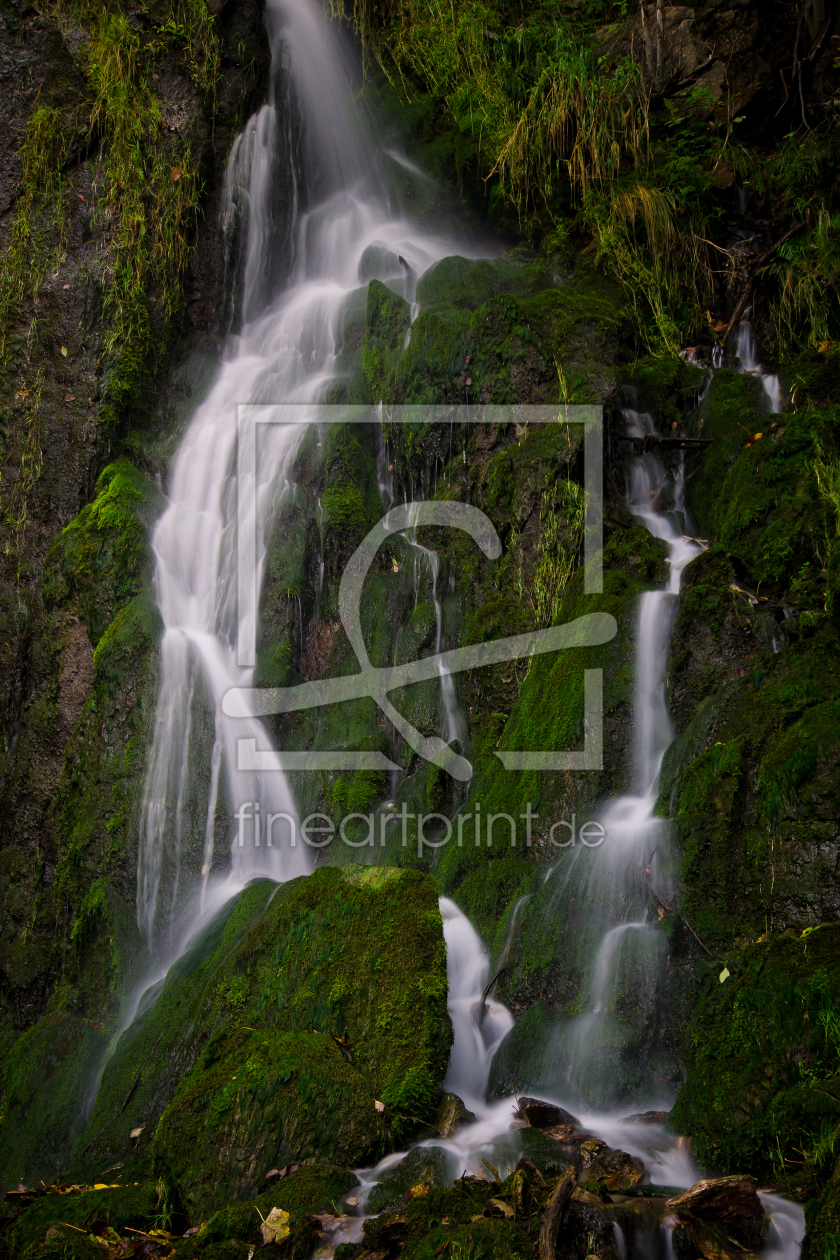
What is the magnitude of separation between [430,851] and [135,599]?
404 centimetres

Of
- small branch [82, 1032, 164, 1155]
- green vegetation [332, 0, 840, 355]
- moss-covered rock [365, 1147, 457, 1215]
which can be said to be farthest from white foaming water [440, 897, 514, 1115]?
Answer: green vegetation [332, 0, 840, 355]

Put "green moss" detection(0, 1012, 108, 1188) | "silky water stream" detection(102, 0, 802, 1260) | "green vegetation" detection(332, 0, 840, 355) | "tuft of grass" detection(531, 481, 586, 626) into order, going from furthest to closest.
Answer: "green vegetation" detection(332, 0, 840, 355), "tuft of grass" detection(531, 481, 586, 626), "green moss" detection(0, 1012, 108, 1188), "silky water stream" detection(102, 0, 802, 1260)

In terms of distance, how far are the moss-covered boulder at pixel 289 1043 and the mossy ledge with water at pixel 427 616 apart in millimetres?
21

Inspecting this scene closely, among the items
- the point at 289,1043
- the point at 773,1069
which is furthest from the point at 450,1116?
the point at 773,1069

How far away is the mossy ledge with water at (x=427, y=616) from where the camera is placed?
4.17 metres

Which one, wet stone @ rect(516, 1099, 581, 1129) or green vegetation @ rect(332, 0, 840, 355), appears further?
green vegetation @ rect(332, 0, 840, 355)

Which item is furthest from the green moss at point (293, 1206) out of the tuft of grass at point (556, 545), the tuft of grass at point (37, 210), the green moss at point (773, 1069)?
the tuft of grass at point (37, 210)

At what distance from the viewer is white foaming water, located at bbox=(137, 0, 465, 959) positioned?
7801 millimetres

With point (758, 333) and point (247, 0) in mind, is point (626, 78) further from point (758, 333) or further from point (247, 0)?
point (247, 0)

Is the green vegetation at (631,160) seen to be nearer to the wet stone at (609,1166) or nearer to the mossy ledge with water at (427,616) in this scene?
the mossy ledge with water at (427,616)

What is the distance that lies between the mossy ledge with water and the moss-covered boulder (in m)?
0.02

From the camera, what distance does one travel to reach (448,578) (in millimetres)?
8383

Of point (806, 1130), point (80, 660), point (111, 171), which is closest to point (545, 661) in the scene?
point (806, 1130)

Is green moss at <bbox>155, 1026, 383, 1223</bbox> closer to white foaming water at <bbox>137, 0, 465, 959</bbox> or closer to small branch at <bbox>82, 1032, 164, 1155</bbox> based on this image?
small branch at <bbox>82, 1032, 164, 1155</bbox>
